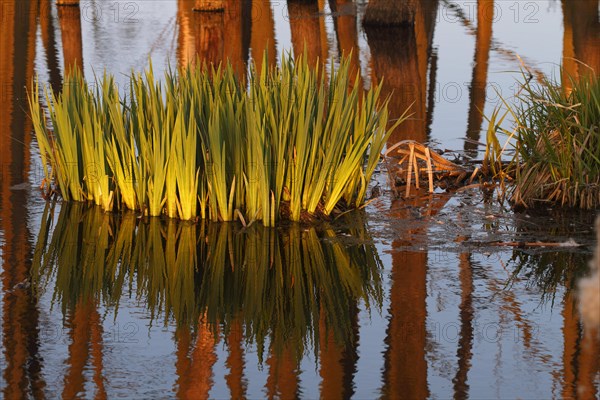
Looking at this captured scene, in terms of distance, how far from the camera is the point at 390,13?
1539cm

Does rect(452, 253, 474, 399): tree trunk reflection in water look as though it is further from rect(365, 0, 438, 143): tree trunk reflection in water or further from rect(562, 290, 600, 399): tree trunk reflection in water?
rect(365, 0, 438, 143): tree trunk reflection in water

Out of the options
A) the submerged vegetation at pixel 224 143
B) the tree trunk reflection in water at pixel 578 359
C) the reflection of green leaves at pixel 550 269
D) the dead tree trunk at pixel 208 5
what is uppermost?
the dead tree trunk at pixel 208 5

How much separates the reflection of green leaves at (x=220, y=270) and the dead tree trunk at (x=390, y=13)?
884cm

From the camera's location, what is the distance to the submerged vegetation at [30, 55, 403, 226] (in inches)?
251

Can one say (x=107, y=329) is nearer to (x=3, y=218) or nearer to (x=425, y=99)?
(x=3, y=218)

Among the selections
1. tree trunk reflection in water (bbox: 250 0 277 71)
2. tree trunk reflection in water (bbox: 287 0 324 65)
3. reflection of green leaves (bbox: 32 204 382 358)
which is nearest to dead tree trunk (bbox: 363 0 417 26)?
tree trunk reflection in water (bbox: 287 0 324 65)

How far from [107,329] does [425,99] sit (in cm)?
647

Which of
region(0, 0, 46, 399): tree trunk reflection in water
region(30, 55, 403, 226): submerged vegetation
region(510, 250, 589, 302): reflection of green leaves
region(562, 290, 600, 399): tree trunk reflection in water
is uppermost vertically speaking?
region(30, 55, 403, 226): submerged vegetation

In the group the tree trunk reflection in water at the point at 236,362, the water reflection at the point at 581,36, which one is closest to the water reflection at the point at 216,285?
the tree trunk reflection in water at the point at 236,362

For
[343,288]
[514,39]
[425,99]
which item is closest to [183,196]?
[343,288]

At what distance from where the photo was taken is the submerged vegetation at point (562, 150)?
6.95m

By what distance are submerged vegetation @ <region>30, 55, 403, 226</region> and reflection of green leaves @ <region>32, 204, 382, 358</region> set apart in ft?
0.57

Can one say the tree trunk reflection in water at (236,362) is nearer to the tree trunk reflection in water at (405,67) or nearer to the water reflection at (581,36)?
the tree trunk reflection in water at (405,67)

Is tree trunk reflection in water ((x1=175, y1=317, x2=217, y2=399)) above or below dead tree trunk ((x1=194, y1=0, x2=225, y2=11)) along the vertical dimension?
below
